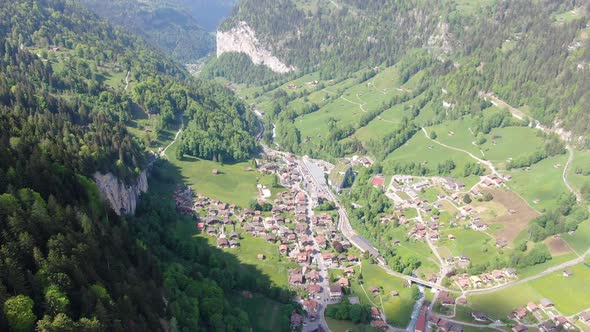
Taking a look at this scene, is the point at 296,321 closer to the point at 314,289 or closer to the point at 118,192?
the point at 314,289

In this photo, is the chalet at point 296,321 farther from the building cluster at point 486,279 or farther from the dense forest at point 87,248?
the building cluster at point 486,279

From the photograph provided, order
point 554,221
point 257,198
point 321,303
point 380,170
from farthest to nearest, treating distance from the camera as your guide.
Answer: point 380,170
point 257,198
point 554,221
point 321,303

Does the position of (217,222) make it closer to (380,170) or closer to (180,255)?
(180,255)

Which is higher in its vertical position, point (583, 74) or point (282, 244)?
point (583, 74)

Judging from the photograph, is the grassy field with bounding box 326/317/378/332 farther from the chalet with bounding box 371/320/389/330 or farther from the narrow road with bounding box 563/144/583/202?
the narrow road with bounding box 563/144/583/202

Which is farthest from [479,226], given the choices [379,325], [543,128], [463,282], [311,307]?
[543,128]

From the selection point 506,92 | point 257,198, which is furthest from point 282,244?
point 506,92

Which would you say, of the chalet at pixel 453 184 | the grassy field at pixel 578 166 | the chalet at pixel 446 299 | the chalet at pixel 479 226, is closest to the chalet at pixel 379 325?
the chalet at pixel 446 299
